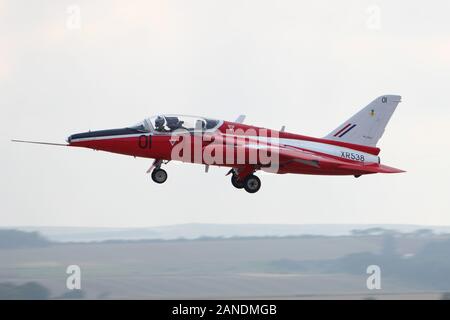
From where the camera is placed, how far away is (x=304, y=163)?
5619cm

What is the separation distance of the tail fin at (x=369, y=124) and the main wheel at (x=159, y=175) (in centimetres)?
714

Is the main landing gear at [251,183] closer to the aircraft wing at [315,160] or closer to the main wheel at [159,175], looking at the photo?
the aircraft wing at [315,160]

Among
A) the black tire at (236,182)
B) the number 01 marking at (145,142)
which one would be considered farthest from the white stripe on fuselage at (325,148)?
the number 01 marking at (145,142)

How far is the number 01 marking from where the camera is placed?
54.6 metres

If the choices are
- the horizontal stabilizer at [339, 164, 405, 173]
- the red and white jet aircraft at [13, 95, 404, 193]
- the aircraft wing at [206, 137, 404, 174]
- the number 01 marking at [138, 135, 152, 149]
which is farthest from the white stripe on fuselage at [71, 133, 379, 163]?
the number 01 marking at [138, 135, 152, 149]

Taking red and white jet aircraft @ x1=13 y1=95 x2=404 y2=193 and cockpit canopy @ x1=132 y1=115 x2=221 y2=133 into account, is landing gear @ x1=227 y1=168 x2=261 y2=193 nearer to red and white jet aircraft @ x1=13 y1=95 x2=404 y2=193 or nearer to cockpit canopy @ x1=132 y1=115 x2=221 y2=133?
red and white jet aircraft @ x1=13 y1=95 x2=404 y2=193

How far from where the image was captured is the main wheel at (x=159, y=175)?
180 ft

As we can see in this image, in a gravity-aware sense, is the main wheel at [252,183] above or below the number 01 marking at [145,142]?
below

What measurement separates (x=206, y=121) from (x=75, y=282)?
13686 millimetres

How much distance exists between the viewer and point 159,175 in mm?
54750

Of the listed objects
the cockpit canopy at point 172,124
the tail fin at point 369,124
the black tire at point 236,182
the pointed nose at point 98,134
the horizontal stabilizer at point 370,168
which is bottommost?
the black tire at point 236,182

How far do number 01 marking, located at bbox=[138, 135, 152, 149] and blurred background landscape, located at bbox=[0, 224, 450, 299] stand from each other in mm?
11676
